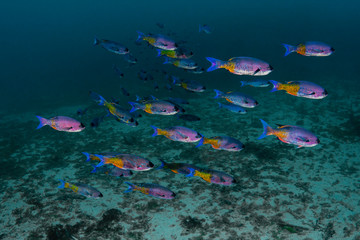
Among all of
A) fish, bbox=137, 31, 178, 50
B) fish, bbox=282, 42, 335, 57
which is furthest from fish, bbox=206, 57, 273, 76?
fish, bbox=137, 31, 178, 50

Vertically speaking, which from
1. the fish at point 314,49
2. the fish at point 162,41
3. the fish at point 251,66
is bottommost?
the fish at point 251,66

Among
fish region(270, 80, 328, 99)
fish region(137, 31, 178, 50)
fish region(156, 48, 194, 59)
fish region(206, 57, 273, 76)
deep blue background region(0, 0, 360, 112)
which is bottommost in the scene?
deep blue background region(0, 0, 360, 112)

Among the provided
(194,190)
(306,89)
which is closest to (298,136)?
(306,89)

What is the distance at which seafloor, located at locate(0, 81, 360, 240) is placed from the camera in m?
4.35

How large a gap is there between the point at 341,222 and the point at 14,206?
7.08 m

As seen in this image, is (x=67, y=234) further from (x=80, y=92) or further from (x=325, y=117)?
(x=80, y=92)

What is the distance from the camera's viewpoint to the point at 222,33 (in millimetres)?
46125

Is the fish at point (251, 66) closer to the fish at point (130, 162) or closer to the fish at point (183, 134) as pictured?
the fish at point (183, 134)

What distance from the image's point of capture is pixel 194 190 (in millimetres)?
5477

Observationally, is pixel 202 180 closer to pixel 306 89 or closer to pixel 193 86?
pixel 193 86

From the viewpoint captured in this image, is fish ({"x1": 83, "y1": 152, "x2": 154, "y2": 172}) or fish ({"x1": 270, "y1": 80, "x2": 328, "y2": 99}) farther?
fish ({"x1": 270, "y1": 80, "x2": 328, "y2": 99})

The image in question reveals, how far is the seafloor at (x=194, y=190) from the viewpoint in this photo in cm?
435

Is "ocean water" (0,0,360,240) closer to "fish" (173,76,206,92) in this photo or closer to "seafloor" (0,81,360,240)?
"seafloor" (0,81,360,240)

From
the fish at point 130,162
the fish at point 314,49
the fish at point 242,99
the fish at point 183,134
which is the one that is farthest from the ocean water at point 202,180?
the fish at point 314,49
